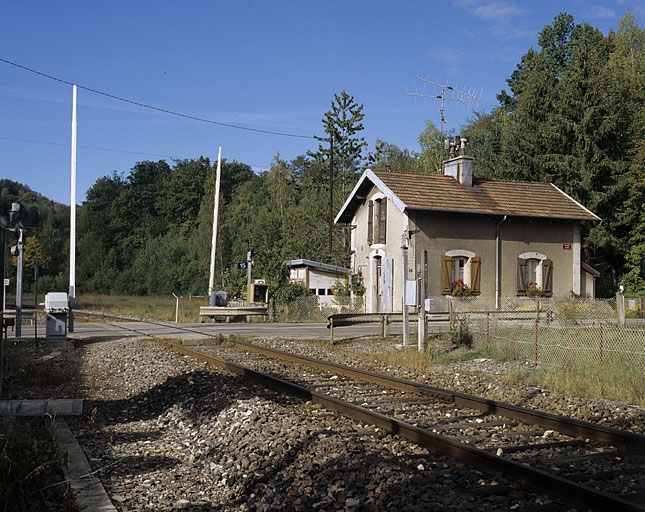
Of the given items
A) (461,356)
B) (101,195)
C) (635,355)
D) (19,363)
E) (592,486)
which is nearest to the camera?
(592,486)

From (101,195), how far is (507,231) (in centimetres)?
7676

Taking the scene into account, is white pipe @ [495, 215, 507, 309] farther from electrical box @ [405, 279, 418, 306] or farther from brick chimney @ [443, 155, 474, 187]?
electrical box @ [405, 279, 418, 306]

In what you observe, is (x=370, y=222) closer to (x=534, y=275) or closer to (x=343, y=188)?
(x=534, y=275)

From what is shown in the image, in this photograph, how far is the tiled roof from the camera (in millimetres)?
27797

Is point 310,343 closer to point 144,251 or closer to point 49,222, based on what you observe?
point 144,251

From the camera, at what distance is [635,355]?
1237cm

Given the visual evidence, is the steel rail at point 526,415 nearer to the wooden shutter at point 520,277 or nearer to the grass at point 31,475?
the grass at point 31,475

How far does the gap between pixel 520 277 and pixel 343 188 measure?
24.3 m

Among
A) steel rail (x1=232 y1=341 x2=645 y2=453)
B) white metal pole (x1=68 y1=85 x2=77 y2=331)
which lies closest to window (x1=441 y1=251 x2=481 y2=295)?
white metal pole (x1=68 y1=85 x2=77 y2=331)

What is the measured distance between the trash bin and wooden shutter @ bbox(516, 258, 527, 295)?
692 inches

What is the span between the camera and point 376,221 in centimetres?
3011

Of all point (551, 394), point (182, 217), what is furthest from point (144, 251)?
point (551, 394)

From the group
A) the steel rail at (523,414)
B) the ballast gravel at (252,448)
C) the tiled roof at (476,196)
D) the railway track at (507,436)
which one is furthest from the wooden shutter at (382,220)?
the railway track at (507,436)

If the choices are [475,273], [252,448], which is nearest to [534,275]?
[475,273]
